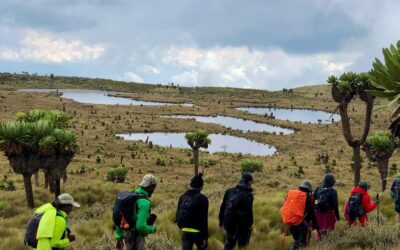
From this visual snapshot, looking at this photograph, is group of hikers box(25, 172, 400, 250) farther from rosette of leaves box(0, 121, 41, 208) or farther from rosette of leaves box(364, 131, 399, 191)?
rosette of leaves box(364, 131, 399, 191)

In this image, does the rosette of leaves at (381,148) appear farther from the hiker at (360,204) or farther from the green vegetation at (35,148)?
the hiker at (360,204)

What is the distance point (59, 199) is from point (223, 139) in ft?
213

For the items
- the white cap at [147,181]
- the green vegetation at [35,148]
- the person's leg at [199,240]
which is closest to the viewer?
the white cap at [147,181]

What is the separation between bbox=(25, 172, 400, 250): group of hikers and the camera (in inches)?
264

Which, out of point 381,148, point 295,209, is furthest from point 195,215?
point 381,148

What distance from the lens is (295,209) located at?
8992 millimetres

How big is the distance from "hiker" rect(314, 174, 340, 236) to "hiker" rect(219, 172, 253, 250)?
1.92 meters

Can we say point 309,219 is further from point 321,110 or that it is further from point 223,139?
point 321,110

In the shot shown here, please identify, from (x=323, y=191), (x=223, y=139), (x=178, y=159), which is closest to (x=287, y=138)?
(x=223, y=139)

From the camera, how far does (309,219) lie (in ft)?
30.8

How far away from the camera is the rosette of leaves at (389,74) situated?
8.19 metres

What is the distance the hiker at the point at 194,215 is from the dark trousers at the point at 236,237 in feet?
3.83

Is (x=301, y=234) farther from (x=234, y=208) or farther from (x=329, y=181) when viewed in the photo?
(x=234, y=208)

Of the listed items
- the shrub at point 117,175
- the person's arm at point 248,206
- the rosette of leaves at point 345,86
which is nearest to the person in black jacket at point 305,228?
the person's arm at point 248,206
